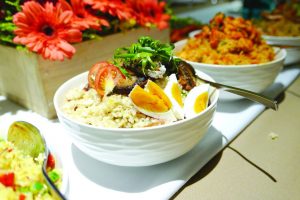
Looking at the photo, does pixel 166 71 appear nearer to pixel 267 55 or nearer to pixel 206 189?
pixel 206 189

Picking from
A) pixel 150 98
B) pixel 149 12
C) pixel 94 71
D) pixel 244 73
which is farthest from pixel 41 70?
pixel 244 73

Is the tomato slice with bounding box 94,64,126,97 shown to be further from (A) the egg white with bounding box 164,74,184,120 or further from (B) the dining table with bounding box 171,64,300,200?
(B) the dining table with bounding box 171,64,300,200

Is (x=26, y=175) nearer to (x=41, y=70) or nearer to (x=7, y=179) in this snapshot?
(x=7, y=179)

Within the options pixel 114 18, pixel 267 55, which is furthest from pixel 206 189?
pixel 114 18

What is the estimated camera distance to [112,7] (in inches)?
43.1

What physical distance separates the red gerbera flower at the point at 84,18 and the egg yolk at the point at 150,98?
0.43 metres

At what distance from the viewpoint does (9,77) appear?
115cm

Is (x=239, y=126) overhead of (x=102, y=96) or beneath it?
beneath

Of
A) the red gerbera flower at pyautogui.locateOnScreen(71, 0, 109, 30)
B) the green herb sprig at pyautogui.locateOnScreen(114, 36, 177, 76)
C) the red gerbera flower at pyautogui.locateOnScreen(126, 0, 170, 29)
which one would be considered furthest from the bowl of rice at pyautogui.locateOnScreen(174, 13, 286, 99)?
the red gerbera flower at pyautogui.locateOnScreen(71, 0, 109, 30)

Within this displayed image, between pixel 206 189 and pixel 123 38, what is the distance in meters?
0.75

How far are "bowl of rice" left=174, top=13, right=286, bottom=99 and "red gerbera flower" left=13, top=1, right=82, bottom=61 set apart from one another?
0.45m

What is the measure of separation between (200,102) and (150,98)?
155 millimetres

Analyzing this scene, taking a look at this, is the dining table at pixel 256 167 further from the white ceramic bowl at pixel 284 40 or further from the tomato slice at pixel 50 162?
the white ceramic bowl at pixel 284 40

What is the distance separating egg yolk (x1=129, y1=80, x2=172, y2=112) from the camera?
697 mm
